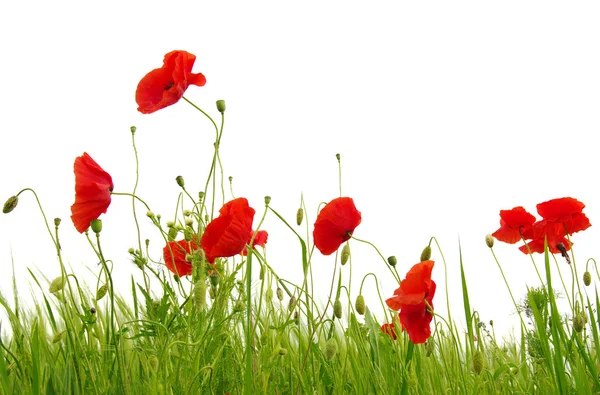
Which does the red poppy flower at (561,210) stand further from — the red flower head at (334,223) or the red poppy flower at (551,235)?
the red flower head at (334,223)

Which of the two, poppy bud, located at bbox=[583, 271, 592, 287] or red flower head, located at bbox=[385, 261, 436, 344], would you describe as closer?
red flower head, located at bbox=[385, 261, 436, 344]

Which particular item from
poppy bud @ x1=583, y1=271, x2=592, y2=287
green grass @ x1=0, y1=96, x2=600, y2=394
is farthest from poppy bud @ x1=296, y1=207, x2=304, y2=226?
poppy bud @ x1=583, y1=271, x2=592, y2=287

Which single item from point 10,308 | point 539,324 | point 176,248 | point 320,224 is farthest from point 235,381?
point 539,324

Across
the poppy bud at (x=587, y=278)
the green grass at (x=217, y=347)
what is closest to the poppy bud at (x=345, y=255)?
the green grass at (x=217, y=347)

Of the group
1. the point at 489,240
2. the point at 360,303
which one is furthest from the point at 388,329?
the point at 489,240

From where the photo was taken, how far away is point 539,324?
1824mm

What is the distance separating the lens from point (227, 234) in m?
1.58

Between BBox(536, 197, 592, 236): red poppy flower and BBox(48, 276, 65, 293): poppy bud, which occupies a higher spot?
BBox(536, 197, 592, 236): red poppy flower

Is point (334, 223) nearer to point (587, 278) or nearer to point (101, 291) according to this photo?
point (101, 291)

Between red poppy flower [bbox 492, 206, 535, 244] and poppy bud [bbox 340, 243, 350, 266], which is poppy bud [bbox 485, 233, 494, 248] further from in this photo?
poppy bud [bbox 340, 243, 350, 266]

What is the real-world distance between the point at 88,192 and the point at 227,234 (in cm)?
40

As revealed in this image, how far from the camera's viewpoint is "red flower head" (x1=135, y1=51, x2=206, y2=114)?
73.4 inches

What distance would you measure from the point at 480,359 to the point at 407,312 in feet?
0.76

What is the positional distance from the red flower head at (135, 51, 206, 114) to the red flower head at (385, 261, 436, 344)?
81 cm
